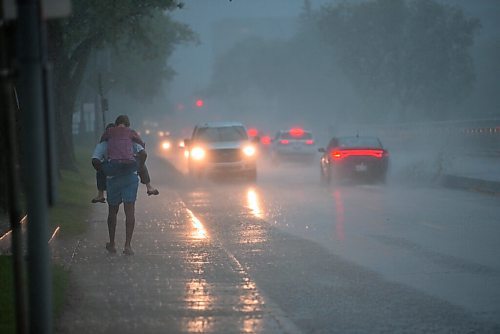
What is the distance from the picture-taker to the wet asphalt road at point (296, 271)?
8391 mm

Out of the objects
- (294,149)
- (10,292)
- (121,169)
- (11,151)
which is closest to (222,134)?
(294,149)

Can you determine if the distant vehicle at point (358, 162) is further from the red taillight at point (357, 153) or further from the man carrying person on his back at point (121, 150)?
the man carrying person on his back at point (121, 150)

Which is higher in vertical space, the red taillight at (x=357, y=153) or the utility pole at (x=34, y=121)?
the utility pole at (x=34, y=121)

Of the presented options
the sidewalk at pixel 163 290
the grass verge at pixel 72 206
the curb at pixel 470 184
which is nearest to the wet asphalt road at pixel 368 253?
the sidewalk at pixel 163 290

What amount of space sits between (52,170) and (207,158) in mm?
24788

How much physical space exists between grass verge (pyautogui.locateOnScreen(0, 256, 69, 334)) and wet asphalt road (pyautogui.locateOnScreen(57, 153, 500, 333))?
0.49 ft

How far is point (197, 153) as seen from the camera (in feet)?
101

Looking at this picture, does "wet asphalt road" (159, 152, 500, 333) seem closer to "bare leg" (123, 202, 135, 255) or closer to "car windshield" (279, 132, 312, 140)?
"bare leg" (123, 202, 135, 255)

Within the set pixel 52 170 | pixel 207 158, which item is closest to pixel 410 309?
pixel 52 170

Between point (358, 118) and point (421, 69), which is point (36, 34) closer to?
point (421, 69)

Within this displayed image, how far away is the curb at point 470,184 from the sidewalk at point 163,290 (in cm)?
1177

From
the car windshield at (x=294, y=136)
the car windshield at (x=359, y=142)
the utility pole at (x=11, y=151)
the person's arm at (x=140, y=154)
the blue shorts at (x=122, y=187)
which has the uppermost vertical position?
the utility pole at (x=11, y=151)

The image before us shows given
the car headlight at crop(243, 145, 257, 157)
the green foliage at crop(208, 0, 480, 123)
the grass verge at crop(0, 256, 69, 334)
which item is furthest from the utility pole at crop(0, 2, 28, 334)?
the green foliage at crop(208, 0, 480, 123)

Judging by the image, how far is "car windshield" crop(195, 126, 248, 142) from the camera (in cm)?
3134
